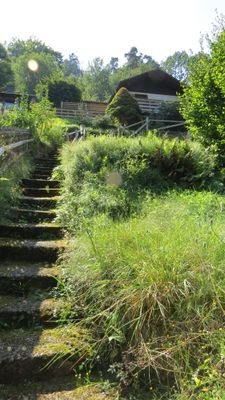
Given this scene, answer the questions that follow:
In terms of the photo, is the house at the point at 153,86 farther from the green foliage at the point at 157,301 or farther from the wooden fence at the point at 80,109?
the green foliage at the point at 157,301

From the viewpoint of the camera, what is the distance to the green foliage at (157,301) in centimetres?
236

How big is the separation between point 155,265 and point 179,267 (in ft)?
0.65

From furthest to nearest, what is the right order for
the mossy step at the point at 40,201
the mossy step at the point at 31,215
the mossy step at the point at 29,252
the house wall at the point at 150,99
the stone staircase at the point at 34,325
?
the house wall at the point at 150,99
the mossy step at the point at 40,201
the mossy step at the point at 31,215
the mossy step at the point at 29,252
the stone staircase at the point at 34,325

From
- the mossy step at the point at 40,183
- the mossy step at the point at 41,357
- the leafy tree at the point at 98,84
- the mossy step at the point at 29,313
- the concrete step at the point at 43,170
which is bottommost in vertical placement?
the mossy step at the point at 41,357

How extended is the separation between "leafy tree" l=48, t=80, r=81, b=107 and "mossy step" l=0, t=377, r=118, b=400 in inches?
1323

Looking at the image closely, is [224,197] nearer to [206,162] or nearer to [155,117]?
[206,162]

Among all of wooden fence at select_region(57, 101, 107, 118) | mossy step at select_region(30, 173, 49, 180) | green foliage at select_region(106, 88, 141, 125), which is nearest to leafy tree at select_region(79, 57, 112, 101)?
wooden fence at select_region(57, 101, 107, 118)

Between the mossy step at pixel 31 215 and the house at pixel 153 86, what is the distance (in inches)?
949

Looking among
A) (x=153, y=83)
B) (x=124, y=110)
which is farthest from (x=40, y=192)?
(x=153, y=83)

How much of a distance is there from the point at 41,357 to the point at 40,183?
4460mm

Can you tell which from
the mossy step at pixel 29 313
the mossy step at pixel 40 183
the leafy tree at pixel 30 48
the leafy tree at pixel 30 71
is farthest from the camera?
the leafy tree at pixel 30 48

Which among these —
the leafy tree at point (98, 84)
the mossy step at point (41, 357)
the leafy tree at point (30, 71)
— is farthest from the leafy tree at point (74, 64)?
the mossy step at point (41, 357)

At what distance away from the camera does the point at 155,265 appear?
2.87 meters

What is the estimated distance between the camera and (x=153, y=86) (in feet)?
94.2
